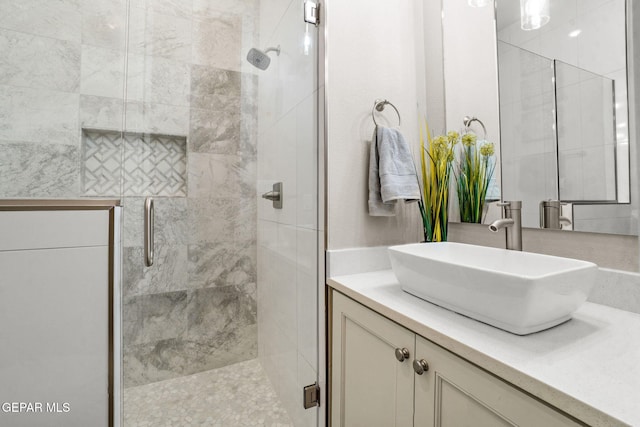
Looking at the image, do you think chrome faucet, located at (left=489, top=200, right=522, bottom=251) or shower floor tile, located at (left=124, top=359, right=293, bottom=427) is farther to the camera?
shower floor tile, located at (left=124, top=359, right=293, bottom=427)

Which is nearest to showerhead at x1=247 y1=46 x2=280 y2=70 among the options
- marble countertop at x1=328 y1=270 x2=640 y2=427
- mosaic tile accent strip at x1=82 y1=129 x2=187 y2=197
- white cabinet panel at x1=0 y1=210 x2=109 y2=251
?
mosaic tile accent strip at x1=82 y1=129 x2=187 y2=197

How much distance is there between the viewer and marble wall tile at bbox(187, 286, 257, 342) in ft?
5.47

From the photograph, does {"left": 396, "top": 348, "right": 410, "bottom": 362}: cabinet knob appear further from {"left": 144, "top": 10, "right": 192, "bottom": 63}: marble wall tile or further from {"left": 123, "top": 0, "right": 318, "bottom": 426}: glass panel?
{"left": 144, "top": 10, "right": 192, "bottom": 63}: marble wall tile

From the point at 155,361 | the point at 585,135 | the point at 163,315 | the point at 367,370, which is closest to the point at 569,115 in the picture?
the point at 585,135

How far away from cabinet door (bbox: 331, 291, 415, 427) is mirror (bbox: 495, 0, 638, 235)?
63 centimetres

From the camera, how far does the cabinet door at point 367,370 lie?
72 cm

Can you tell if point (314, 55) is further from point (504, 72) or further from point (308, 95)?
point (504, 72)

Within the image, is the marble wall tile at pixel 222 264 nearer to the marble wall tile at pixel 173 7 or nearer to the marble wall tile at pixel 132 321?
the marble wall tile at pixel 132 321

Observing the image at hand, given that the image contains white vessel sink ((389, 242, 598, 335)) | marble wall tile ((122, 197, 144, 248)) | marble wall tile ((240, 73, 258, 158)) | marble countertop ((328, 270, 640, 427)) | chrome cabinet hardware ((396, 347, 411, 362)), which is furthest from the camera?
marble wall tile ((240, 73, 258, 158))

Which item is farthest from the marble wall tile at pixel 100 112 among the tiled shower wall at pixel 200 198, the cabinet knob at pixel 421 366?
the cabinet knob at pixel 421 366

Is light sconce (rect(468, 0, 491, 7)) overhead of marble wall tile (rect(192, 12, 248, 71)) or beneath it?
beneath

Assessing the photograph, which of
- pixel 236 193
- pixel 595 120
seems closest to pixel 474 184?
pixel 595 120

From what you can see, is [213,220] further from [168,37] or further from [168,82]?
[168,37]

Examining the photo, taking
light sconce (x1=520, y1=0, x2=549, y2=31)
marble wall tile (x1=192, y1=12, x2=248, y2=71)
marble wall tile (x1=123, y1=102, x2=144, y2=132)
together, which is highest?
marble wall tile (x1=192, y1=12, x2=248, y2=71)
